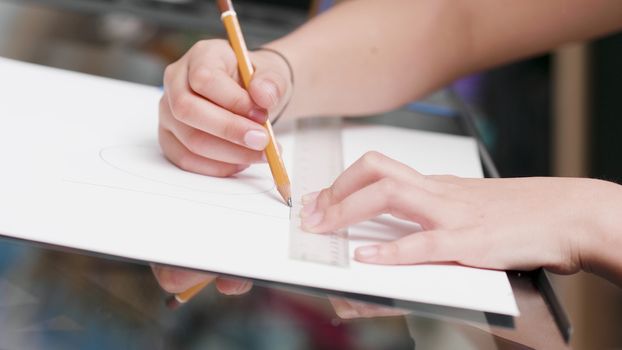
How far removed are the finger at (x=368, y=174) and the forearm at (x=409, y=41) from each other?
0.80ft

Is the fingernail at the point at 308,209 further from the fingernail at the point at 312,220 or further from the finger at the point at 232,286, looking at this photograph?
the finger at the point at 232,286

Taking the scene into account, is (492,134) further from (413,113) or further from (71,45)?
(71,45)

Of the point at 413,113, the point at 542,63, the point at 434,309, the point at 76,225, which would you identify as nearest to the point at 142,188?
the point at 76,225

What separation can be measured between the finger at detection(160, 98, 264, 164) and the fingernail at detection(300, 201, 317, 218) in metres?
0.09

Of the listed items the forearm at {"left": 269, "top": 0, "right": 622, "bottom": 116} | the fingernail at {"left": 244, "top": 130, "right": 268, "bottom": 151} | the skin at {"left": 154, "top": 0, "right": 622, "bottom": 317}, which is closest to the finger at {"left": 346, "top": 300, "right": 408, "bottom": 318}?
the skin at {"left": 154, "top": 0, "right": 622, "bottom": 317}

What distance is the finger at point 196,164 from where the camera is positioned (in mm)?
679

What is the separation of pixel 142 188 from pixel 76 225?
0.32ft

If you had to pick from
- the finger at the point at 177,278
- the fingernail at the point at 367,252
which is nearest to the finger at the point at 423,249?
the fingernail at the point at 367,252

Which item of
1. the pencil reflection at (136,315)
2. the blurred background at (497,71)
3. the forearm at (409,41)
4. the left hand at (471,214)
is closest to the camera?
the pencil reflection at (136,315)

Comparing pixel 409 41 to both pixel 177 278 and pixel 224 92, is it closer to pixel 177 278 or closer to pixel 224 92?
pixel 224 92

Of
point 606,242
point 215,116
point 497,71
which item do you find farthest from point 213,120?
point 497,71

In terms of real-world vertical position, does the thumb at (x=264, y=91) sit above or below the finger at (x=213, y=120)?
above

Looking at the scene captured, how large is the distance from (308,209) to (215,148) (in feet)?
0.39

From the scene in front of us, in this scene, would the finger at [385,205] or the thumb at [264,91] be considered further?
the thumb at [264,91]
